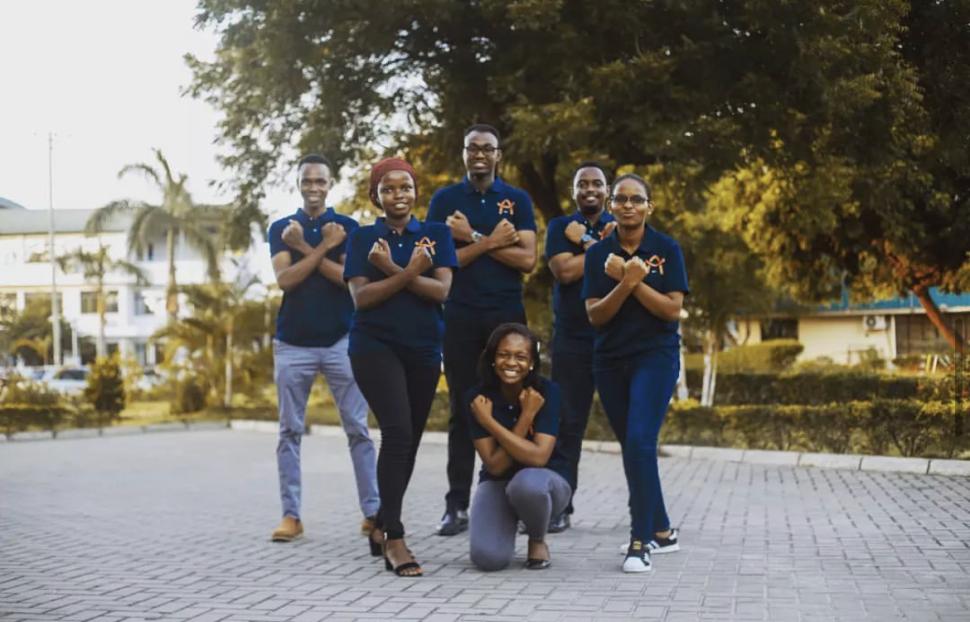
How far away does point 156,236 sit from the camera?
43.3m

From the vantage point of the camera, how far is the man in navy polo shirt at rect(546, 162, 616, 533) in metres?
7.39

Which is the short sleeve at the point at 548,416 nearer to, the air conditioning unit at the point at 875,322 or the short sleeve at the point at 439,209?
the short sleeve at the point at 439,209

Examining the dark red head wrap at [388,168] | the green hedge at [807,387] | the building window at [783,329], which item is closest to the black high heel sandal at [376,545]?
the dark red head wrap at [388,168]

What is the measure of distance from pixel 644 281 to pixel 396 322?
1.34 metres

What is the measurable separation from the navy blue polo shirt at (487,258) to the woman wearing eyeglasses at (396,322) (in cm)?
63

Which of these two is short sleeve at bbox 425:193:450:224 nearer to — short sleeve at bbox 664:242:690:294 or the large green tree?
short sleeve at bbox 664:242:690:294

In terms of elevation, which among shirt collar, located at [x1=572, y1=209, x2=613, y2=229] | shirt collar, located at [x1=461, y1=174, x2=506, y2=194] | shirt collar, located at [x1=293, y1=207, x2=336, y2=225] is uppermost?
shirt collar, located at [x1=461, y1=174, x2=506, y2=194]

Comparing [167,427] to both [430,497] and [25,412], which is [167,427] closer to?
[25,412]

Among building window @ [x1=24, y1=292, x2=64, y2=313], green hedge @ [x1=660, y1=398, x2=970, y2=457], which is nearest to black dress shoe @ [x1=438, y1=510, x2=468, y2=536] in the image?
green hedge @ [x1=660, y1=398, x2=970, y2=457]

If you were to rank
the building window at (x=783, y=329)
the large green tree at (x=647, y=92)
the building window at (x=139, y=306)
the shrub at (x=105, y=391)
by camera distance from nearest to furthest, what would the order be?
the large green tree at (x=647, y=92)
the shrub at (x=105, y=391)
the building window at (x=783, y=329)
the building window at (x=139, y=306)

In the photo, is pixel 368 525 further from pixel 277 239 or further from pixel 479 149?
pixel 479 149

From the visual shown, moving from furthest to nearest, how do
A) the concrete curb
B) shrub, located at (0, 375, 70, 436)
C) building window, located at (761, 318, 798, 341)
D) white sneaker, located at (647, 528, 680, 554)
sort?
building window, located at (761, 318, 798, 341)
shrub, located at (0, 375, 70, 436)
the concrete curb
white sneaker, located at (647, 528, 680, 554)

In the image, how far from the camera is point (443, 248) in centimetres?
661

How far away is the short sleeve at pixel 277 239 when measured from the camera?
24.6 feet
